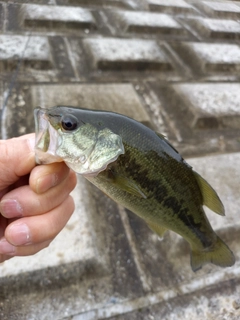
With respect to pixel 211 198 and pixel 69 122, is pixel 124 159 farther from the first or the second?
pixel 211 198

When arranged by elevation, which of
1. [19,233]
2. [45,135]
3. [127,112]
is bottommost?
[127,112]

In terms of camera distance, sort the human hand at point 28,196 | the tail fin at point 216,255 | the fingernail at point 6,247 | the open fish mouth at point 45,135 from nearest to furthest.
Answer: the open fish mouth at point 45,135 → the human hand at point 28,196 → the fingernail at point 6,247 → the tail fin at point 216,255

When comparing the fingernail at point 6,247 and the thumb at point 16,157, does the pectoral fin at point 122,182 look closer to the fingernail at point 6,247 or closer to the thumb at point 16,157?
the thumb at point 16,157

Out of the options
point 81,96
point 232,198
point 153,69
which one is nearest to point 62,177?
point 232,198

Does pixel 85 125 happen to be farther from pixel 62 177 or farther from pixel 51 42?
pixel 51 42

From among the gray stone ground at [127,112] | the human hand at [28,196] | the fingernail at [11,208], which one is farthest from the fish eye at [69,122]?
the gray stone ground at [127,112]

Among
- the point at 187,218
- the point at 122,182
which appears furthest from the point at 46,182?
the point at 187,218
